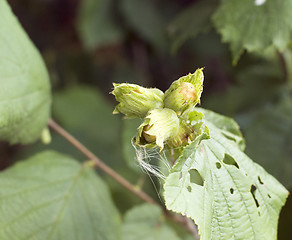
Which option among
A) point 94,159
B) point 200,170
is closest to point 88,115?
point 94,159

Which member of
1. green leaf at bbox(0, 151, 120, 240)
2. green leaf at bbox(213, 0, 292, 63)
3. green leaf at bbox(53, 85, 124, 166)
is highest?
green leaf at bbox(213, 0, 292, 63)

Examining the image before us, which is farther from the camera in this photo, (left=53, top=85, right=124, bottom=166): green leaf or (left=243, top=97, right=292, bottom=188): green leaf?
(left=53, top=85, right=124, bottom=166): green leaf

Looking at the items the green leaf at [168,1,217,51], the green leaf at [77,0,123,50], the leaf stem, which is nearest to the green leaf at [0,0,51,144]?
the leaf stem

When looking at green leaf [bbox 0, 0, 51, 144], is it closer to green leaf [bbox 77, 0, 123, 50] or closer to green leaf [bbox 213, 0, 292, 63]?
green leaf [bbox 213, 0, 292, 63]

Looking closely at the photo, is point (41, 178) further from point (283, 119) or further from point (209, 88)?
point (209, 88)

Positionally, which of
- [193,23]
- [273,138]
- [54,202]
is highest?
[193,23]

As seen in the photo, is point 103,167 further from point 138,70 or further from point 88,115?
point 138,70

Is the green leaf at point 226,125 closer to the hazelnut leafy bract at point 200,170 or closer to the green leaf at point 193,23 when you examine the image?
the hazelnut leafy bract at point 200,170
